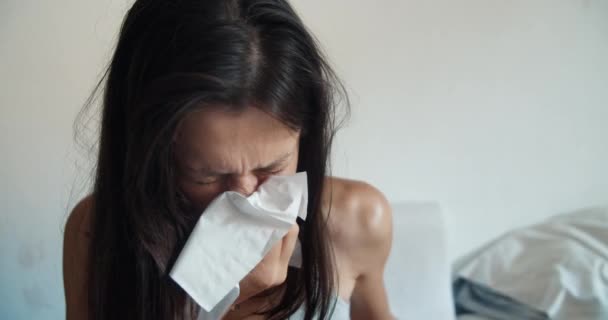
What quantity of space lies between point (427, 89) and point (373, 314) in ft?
1.52

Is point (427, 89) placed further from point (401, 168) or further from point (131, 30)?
point (131, 30)

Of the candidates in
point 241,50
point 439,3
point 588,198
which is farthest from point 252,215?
point 588,198

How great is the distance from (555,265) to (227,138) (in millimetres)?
768

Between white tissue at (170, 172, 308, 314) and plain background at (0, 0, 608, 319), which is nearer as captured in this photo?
white tissue at (170, 172, 308, 314)

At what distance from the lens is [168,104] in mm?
360

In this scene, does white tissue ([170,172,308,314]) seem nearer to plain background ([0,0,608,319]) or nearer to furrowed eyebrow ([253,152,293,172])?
furrowed eyebrow ([253,152,293,172])

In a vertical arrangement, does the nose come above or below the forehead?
below

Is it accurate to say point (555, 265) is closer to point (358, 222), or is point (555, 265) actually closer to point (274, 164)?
point (358, 222)

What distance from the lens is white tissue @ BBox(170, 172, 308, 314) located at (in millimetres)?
400

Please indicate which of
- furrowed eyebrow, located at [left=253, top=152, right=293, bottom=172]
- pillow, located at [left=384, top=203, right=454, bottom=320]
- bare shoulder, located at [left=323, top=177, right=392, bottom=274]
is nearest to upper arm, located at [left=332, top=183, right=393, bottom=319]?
bare shoulder, located at [left=323, top=177, right=392, bottom=274]

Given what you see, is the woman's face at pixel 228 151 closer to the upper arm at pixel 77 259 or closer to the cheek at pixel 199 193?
the cheek at pixel 199 193

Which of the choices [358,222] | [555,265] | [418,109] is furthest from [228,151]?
[555,265]

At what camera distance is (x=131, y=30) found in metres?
0.38

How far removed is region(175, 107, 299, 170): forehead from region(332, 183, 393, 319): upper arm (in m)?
0.30
